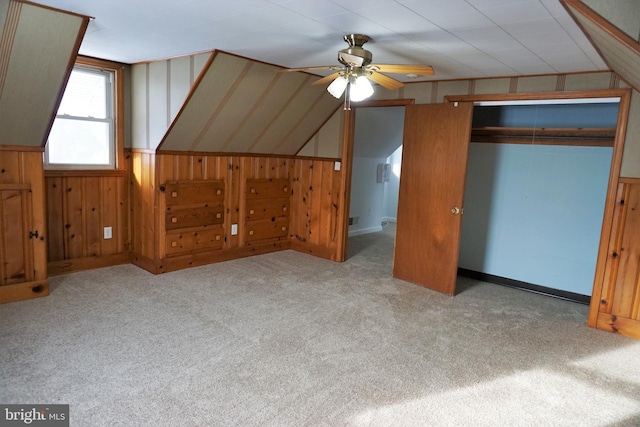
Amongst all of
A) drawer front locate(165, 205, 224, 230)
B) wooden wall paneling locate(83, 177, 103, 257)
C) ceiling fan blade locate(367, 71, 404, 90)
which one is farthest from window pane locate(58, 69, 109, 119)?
ceiling fan blade locate(367, 71, 404, 90)

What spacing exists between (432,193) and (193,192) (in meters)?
2.51

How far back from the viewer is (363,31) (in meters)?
2.69

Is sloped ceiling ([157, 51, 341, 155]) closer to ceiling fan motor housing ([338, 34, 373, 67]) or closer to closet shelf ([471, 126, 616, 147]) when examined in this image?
ceiling fan motor housing ([338, 34, 373, 67])

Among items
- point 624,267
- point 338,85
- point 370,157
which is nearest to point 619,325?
point 624,267

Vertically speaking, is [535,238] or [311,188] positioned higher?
[311,188]

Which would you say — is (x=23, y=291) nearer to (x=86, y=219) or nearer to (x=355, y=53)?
(x=86, y=219)

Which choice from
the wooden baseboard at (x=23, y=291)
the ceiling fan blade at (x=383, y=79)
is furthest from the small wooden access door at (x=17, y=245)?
the ceiling fan blade at (x=383, y=79)

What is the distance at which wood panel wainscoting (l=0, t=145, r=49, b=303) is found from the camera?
10.8 ft

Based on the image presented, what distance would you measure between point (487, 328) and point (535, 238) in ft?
5.04

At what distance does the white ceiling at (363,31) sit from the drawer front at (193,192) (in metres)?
1.32

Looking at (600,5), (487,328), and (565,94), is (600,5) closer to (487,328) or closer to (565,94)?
(565,94)

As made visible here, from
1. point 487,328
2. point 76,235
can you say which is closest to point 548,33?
point 487,328

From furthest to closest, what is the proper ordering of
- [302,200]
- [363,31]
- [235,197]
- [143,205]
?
[302,200], [235,197], [143,205], [363,31]

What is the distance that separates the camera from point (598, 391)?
248 centimetres
